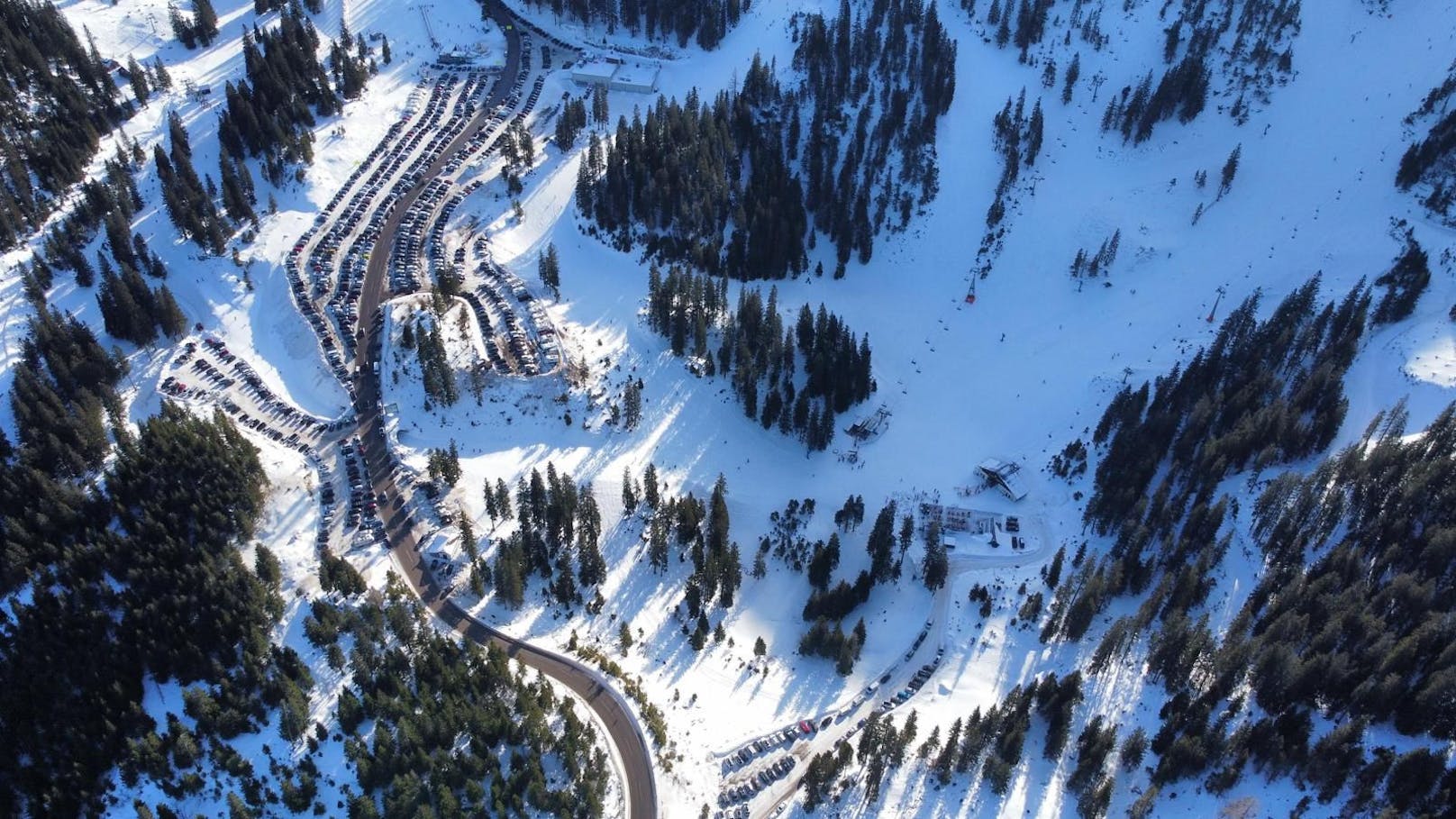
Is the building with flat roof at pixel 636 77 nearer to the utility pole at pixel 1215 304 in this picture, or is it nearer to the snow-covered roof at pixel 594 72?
the snow-covered roof at pixel 594 72

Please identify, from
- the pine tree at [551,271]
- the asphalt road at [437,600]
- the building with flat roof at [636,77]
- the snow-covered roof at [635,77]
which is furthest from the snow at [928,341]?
the pine tree at [551,271]

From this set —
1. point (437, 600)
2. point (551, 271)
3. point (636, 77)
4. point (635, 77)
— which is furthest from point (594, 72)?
point (437, 600)

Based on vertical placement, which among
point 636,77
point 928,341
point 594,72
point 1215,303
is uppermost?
point 594,72

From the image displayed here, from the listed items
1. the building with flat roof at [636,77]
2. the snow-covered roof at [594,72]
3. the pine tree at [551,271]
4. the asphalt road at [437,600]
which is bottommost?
the asphalt road at [437,600]

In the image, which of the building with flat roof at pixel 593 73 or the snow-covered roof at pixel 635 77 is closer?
the snow-covered roof at pixel 635 77

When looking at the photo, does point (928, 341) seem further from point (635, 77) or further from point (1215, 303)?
point (635, 77)

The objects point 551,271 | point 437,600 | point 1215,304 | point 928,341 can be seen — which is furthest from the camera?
point 928,341
